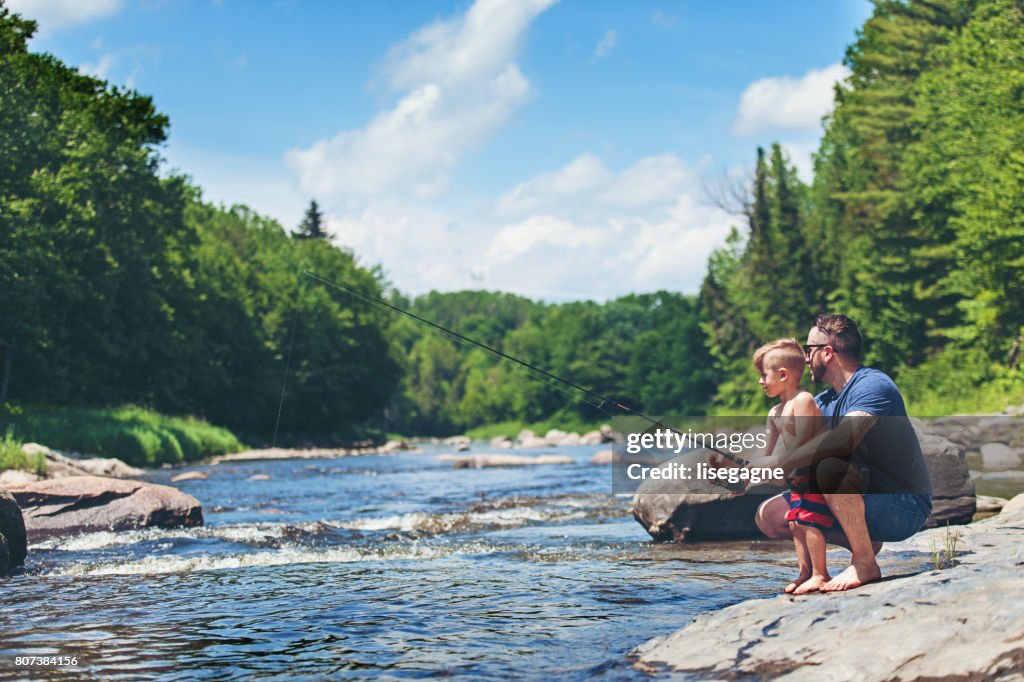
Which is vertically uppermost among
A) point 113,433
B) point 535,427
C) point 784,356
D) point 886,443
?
point 784,356

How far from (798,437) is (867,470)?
44 centimetres

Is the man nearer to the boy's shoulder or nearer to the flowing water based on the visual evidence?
the boy's shoulder

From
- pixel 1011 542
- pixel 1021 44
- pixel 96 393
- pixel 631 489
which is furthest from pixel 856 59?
pixel 1011 542

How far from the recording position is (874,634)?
4.46 metres

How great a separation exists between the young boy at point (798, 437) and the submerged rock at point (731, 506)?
186 inches

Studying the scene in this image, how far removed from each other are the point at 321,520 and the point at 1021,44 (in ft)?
76.6

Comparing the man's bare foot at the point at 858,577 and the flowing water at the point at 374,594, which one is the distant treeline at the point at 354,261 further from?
the man's bare foot at the point at 858,577

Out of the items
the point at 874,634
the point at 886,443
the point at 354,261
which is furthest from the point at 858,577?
the point at 354,261

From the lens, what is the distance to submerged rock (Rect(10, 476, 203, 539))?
1228cm

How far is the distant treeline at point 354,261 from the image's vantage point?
2802 cm

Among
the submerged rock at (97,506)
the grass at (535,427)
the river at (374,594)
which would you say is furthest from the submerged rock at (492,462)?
the grass at (535,427)

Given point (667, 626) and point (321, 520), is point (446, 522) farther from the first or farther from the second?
point (667, 626)

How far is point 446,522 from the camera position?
13.8 meters

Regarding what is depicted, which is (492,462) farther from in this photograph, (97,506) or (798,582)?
(798,582)
